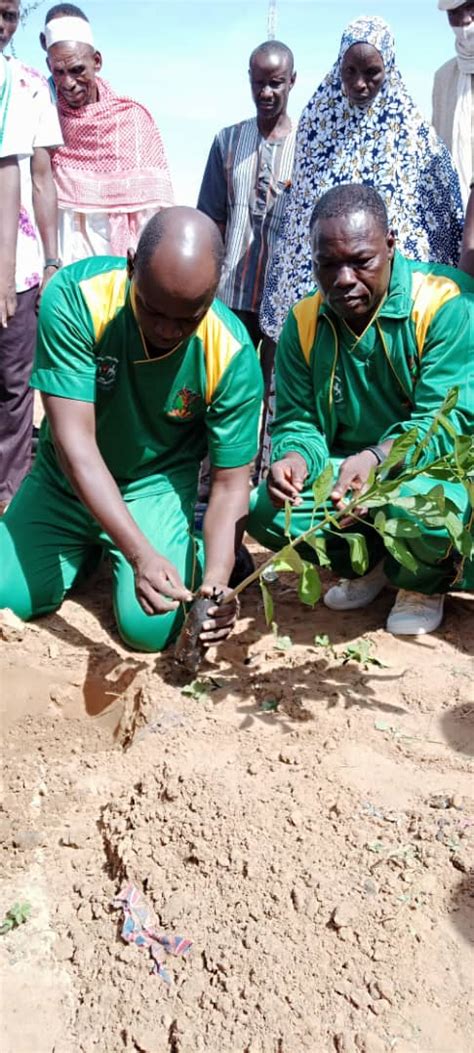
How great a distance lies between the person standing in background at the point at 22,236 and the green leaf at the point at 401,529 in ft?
6.78

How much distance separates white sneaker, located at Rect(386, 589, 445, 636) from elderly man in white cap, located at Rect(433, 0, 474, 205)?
1678 mm

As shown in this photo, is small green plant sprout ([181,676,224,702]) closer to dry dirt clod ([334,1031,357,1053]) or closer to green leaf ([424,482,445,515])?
green leaf ([424,482,445,515])

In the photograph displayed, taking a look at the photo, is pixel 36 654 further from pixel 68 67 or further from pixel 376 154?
pixel 68 67

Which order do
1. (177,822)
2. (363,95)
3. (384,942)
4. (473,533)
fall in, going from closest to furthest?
(384,942) → (177,822) → (473,533) → (363,95)

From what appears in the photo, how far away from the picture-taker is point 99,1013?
2.00m

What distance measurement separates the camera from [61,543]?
10.8ft

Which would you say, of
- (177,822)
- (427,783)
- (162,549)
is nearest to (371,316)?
(162,549)

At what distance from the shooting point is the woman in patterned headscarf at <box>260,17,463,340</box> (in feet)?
11.7

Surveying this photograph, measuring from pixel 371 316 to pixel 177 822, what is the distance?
5.31 ft

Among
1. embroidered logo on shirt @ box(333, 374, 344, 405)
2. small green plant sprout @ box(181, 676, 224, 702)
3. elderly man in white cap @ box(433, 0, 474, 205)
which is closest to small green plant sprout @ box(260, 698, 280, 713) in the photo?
small green plant sprout @ box(181, 676, 224, 702)

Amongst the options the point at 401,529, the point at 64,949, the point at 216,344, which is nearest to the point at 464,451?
the point at 401,529

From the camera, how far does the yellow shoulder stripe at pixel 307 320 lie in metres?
3.14

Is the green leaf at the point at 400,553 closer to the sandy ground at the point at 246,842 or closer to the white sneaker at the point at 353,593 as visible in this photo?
the sandy ground at the point at 246,842

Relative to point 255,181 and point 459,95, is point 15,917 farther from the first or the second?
point 459,95
